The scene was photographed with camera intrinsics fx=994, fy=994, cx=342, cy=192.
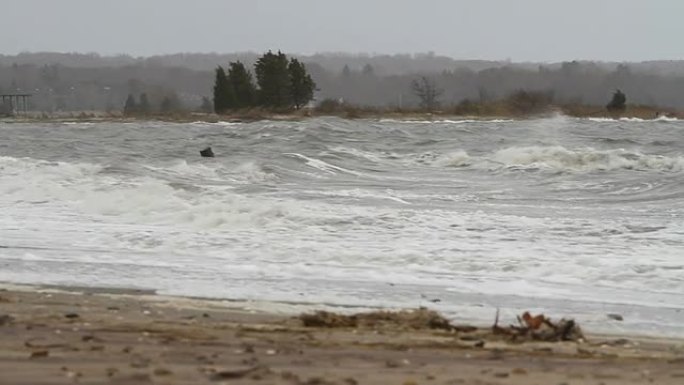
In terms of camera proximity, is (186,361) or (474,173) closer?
(186,361)

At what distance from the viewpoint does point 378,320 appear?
26.8ft

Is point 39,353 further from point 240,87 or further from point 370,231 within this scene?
point 240,87

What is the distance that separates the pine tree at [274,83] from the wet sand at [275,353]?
77.6 metres

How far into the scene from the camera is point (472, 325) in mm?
8250

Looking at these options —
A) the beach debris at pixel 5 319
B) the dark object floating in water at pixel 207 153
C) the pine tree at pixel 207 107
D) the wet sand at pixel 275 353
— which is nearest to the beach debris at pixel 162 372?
the wet sand at pixel 275 353

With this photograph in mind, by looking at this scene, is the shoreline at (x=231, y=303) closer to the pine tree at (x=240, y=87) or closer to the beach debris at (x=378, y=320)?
the beach debris at (x=378, y=320)

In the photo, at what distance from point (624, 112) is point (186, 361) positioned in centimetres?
8479

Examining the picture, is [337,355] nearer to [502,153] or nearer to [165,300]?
[165,300]

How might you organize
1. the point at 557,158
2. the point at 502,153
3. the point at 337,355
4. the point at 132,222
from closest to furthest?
the point at 337,355 < the point at 132,222 < the point at 557,158 < the point at 502,153

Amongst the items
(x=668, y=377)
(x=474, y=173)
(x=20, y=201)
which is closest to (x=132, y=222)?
(x=20, y=201)

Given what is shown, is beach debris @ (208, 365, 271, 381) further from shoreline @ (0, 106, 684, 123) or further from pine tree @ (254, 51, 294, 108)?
pine tree @ (254, 51, 294, 108)

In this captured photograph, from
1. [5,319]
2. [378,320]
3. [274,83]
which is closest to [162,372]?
[5,319]

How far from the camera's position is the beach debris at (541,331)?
7.49 meters

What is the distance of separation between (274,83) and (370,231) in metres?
72.0
